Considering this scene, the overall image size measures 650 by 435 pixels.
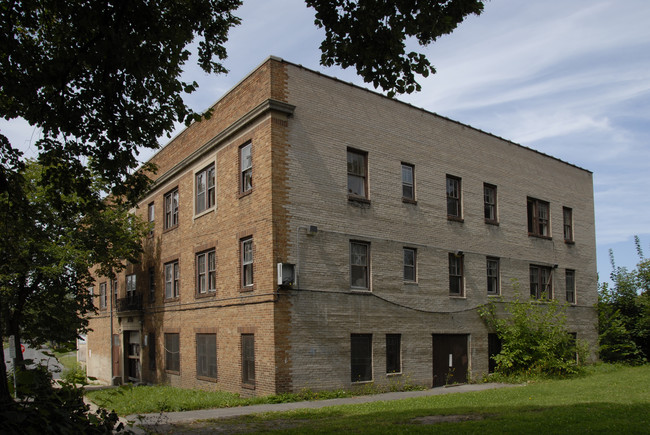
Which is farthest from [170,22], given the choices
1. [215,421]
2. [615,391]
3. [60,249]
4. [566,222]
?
[566,222]

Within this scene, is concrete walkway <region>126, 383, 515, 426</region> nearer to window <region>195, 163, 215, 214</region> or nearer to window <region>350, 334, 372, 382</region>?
window <region>350, 334, 372, 382</region>

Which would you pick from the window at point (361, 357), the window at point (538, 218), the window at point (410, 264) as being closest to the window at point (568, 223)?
the window at point (538, 218)

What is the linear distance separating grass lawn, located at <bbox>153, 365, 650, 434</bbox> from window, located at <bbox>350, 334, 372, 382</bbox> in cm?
300

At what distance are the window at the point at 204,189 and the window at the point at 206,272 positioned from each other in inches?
72.2

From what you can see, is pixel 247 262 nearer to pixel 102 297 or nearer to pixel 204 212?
pixel 204 212

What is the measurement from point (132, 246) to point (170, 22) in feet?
59.0

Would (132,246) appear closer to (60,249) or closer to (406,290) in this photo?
(60,249)

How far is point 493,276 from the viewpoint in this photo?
25484mm

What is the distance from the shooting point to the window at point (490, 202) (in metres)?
25.7

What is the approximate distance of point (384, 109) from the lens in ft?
72.4

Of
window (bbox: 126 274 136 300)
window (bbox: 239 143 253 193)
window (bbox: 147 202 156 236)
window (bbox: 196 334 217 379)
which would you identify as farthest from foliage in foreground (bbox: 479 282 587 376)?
window (bbox: 126 274 136 300)

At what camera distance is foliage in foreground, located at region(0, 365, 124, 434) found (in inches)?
223

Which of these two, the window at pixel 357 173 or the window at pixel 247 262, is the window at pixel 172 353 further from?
the window at pixel 357 173


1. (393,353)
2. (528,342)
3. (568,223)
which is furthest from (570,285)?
(393,353)
